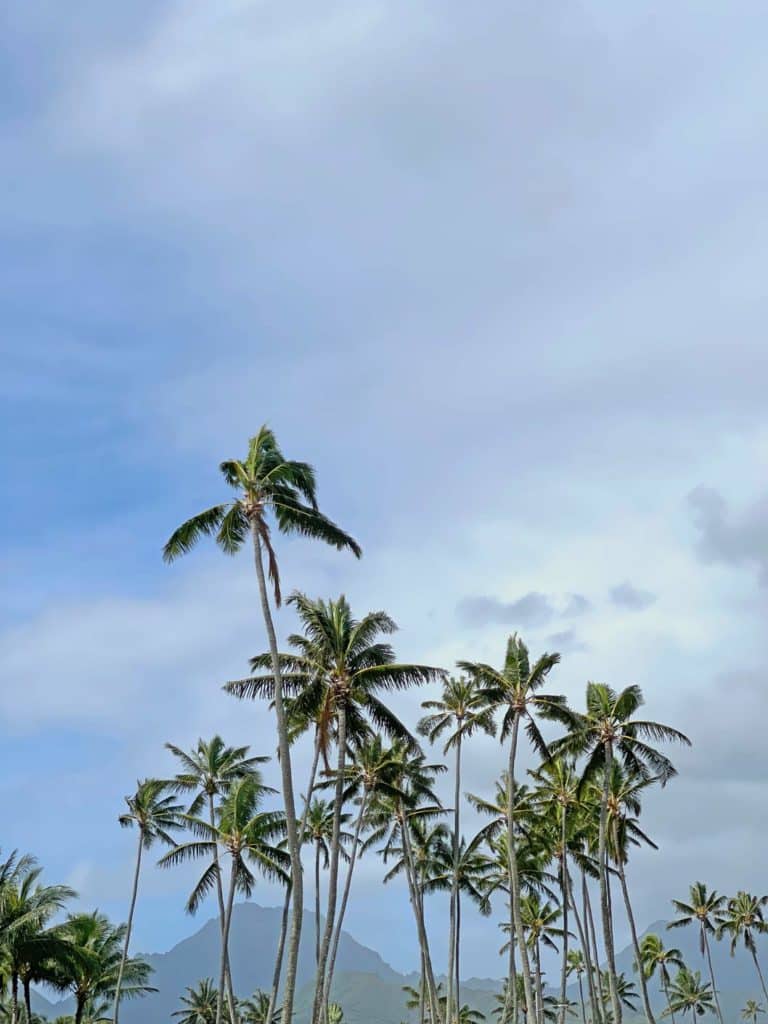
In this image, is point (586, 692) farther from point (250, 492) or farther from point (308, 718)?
point (250, 492)

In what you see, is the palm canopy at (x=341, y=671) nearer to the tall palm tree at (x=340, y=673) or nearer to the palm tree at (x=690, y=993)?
the tall palm tree at (x=340, y=673)

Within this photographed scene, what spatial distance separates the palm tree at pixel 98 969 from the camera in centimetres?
5946

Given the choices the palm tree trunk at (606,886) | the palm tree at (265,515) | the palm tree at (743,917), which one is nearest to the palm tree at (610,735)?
the palm tree trunk at (606,886)

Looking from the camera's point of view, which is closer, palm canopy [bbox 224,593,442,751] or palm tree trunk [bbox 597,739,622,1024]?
palm canopy [bbox 224,593,442,751]

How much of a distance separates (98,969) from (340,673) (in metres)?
30.0

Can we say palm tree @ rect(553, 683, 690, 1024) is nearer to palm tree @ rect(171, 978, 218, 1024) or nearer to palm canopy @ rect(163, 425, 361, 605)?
palm canopy @ rect(163, 425, 361, 605)

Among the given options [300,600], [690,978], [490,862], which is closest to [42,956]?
[300,600]

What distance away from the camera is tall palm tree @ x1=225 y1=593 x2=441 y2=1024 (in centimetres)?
4381

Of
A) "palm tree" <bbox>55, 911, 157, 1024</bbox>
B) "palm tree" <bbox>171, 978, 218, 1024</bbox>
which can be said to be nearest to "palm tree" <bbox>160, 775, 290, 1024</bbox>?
"palm tree" <bbox>55, 911, 157, 1024</bbox>

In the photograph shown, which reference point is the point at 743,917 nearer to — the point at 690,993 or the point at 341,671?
the point at 690,993

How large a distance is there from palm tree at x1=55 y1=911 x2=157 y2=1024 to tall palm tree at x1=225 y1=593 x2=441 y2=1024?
19.5 m

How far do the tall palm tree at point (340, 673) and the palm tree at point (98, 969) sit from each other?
19493mm

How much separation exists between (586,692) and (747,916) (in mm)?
61894

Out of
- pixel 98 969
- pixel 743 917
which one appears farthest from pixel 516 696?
pixel 743 917
